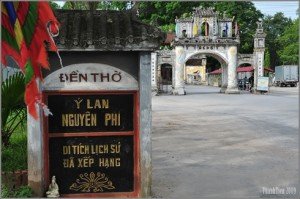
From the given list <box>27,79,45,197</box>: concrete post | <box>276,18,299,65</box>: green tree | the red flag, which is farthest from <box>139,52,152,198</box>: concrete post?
<box>276,18,299,65</box>: green tree

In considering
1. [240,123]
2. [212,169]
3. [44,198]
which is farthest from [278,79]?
[44,198]

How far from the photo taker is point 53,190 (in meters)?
5.60

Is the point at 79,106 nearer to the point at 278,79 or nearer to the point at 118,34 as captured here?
the point at 118,34

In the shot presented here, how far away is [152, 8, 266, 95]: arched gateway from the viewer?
119ft

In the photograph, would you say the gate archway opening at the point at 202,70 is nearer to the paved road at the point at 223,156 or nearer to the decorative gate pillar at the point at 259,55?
the decorative gate pillar at the point at 259,55

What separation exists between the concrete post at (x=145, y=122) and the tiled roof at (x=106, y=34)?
0.22 metres

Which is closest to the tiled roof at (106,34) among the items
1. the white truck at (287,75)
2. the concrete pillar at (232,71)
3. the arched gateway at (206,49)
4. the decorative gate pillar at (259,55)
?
the arched gateway at (206,49)

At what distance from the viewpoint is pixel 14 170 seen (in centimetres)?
618

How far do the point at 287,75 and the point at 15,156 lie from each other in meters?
45.8

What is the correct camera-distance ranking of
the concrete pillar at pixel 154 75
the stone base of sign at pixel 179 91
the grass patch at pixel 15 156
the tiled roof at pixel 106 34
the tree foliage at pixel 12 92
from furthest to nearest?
the stone base of sign at pixel 179 91 → the concrete pillar at pixel 154 75 → the grass patch at pixel 15 156 → the tree foliage at pixel 12 92 → the tiled roof at pixel 106 34

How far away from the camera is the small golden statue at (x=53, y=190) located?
5566 mm

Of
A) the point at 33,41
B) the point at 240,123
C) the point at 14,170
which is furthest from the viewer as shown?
the point at 240,123

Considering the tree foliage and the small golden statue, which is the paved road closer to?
the small golden statue

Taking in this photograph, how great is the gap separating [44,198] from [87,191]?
0.61 meters
